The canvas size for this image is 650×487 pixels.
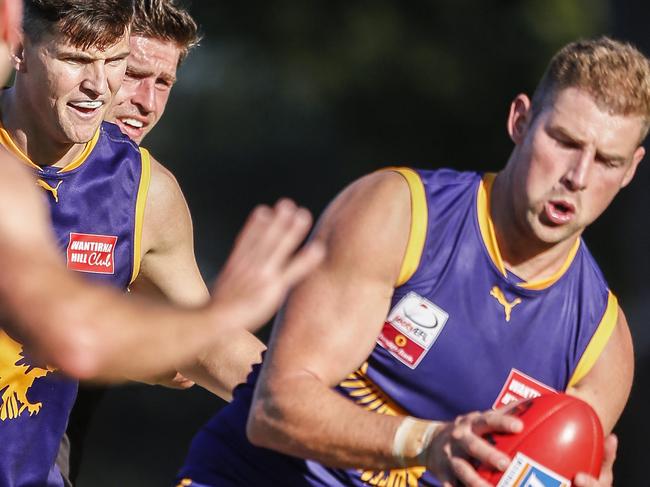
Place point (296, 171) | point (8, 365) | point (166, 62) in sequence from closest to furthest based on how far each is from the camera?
1. point (8, 365)
2. point (166, 62)
3. point (296, 171)

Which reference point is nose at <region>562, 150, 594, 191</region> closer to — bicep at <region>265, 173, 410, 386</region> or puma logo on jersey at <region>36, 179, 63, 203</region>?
bicep at <region>265, 173, 410, 386</region>

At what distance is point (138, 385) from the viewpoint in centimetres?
1056

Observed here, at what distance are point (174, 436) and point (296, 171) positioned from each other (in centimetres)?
249

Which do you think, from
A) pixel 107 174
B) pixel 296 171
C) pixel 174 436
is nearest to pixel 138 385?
pixel 174 436

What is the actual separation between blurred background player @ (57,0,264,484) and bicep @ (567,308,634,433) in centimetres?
107

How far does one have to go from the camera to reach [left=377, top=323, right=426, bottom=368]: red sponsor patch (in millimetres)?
4012

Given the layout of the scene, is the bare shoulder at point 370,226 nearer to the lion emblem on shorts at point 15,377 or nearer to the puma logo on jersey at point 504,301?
the puma logo on jersey at point 504,301

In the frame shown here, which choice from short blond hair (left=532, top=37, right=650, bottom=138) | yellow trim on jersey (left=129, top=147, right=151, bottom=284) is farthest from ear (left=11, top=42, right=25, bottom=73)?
short blond hair (left=532, top=37, right=650, bottom=138)

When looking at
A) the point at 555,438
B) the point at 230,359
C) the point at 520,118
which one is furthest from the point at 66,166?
the point at 555,438

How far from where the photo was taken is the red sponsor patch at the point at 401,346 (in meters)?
4.01

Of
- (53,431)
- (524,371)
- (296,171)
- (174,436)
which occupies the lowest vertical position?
(174,436)

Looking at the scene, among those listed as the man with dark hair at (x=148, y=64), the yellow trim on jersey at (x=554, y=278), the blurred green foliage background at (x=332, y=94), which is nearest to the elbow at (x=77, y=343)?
the yellow trim on jersey at (x=554, y=278)

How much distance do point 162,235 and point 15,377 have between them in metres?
0.69

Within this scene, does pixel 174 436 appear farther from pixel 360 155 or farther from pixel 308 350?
pixel 308 350
